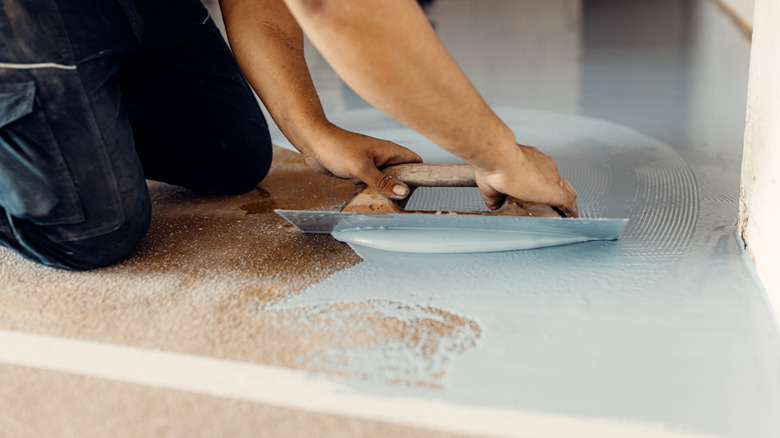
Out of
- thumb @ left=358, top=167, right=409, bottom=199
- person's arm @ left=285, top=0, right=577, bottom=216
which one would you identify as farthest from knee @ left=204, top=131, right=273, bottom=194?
person's arm @ left=285, top=0, right=577, bottom=216

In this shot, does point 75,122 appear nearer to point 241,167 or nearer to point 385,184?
point 241,167

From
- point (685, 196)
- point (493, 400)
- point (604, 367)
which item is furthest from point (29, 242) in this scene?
point (685, 196)

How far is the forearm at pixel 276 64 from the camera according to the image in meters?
1.72

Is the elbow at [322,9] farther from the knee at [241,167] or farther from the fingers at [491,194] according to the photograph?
the knee at [241,167]

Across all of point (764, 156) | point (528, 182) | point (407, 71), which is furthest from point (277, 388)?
point (764, 156)

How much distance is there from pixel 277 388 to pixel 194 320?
32cm

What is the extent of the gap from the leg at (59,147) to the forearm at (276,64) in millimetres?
350

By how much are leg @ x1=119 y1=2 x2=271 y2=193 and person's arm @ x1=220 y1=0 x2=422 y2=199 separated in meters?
0.22

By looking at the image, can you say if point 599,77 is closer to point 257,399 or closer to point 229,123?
point 229,123

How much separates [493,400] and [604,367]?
0.72 ft

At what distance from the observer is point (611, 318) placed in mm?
1208

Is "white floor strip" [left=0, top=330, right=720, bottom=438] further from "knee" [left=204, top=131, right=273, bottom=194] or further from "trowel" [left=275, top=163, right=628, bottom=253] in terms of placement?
"knee" [left=204, top=131, right=273, bottom=194]

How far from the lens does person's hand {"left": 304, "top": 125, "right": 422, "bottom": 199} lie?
1595mm

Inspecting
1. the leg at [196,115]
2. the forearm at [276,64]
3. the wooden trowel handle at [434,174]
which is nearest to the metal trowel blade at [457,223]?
the wooden trowel handle at [434,174]
